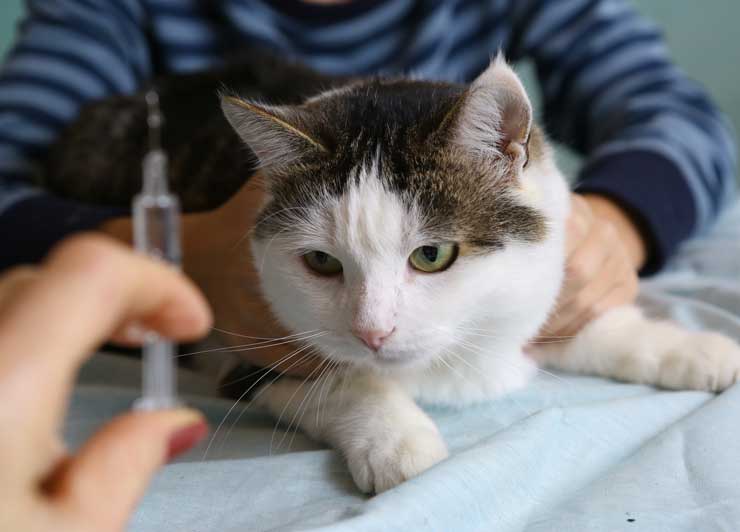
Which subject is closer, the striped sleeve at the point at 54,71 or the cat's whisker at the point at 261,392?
the cat's whisker at the point at 261,392

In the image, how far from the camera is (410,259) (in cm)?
89

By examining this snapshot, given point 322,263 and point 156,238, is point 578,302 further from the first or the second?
point 156,238

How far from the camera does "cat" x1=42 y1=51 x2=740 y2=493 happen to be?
86cm

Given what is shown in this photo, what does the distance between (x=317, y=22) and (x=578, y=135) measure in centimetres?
83

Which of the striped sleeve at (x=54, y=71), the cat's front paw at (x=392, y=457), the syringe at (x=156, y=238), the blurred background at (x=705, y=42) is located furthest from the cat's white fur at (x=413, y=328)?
the blurred background at (x=705, y=42)

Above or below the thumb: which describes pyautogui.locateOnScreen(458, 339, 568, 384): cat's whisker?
above

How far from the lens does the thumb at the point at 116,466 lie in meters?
0.39

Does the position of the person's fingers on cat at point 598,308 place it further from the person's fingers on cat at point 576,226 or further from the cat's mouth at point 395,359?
the cat's mouth at point 395,359

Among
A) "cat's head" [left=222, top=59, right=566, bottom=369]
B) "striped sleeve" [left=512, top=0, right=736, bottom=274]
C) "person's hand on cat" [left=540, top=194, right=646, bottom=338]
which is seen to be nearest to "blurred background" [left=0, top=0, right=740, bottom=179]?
"striped sleeve" [left=512, top=0, right=736, bottom=274]

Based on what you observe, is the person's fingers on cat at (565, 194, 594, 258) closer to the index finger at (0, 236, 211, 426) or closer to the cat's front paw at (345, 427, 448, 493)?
the cat's front paw at (345, 427, 448, 493)

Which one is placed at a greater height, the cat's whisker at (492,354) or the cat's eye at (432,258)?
the cat's eye at (432,258)

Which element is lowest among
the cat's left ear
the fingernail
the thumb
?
the thumb

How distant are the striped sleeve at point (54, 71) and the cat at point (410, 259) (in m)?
0.91

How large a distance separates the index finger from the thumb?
1.2 inches
